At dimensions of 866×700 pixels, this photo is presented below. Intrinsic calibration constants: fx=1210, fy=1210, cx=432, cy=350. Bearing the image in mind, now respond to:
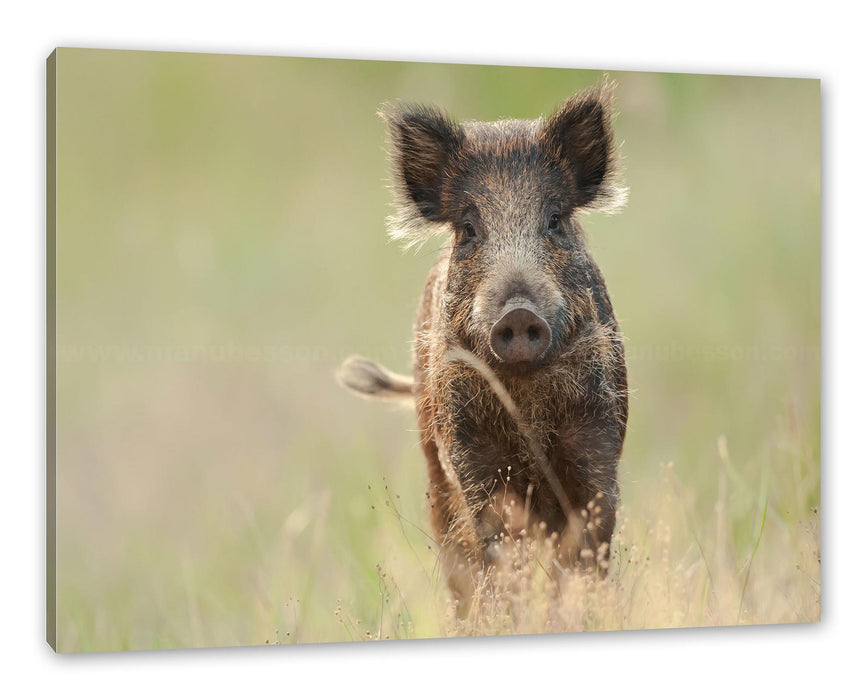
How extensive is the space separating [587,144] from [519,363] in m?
0.93

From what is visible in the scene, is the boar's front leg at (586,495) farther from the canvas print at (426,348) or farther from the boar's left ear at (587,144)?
the boar's left ear at (587,144)

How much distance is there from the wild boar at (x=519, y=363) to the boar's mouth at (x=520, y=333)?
4.4 inches

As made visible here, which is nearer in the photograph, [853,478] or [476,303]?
[476,303]

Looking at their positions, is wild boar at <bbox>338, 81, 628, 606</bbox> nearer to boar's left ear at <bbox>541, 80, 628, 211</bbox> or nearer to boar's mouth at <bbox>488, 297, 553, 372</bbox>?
boar's left ear at <bbox>541, 80, 628, 211</bbox>

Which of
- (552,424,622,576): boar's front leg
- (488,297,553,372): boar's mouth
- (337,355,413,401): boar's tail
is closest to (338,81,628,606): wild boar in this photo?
(552,424,622,576): boar's front leg

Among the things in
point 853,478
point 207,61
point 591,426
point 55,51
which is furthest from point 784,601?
point 55,51

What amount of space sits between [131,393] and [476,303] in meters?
1.32

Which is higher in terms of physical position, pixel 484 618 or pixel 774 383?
pixel 774 383

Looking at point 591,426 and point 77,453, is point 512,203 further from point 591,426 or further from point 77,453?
point 77,453

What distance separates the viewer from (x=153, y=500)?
4723 millimetres

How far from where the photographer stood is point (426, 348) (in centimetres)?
454

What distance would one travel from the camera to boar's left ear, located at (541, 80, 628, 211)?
14.3 ft

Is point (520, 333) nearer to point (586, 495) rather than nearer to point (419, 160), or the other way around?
point (586, 495)

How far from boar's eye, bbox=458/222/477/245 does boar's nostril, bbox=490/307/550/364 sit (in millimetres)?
494
